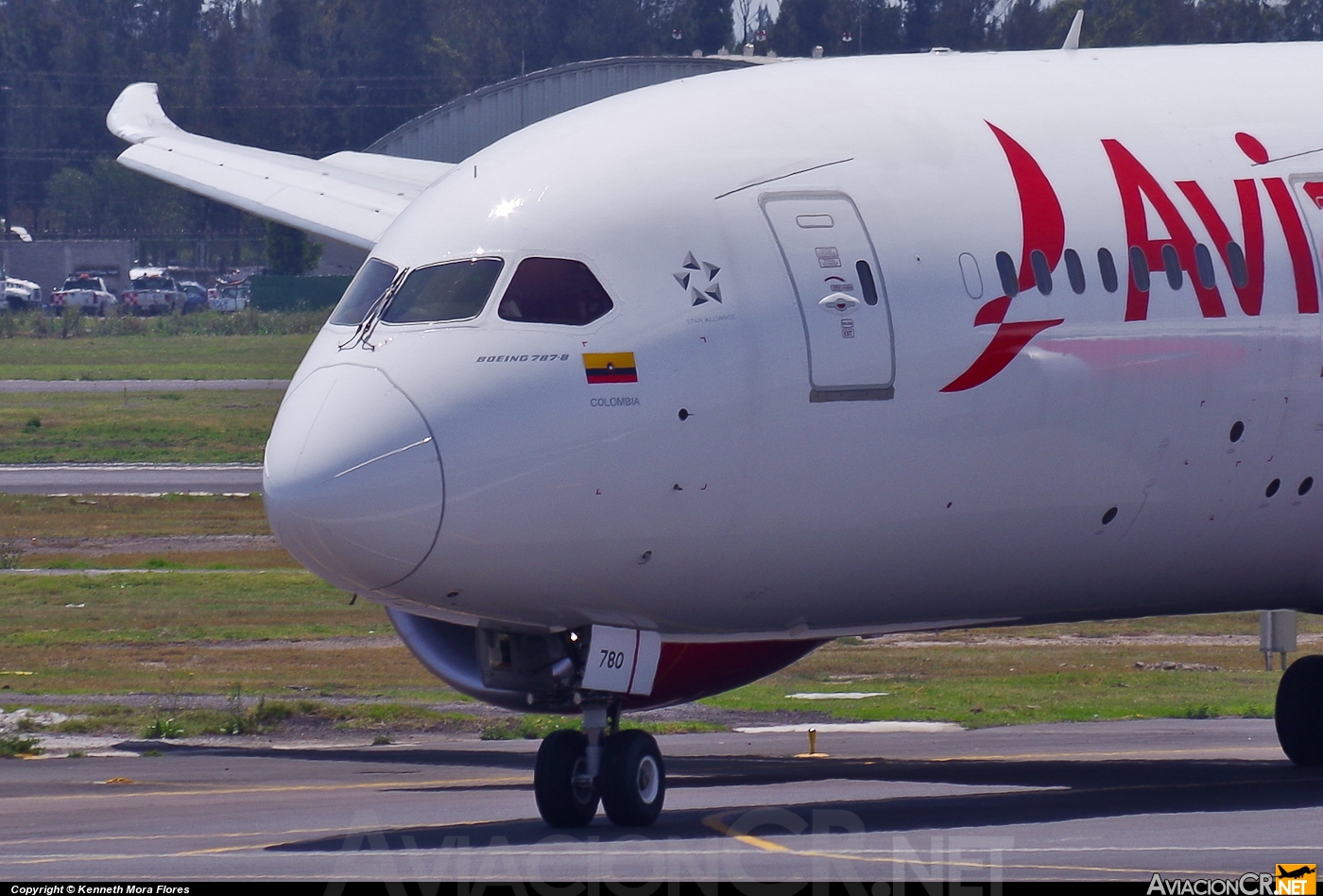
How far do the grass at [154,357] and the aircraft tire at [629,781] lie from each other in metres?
69.0

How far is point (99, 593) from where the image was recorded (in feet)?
111

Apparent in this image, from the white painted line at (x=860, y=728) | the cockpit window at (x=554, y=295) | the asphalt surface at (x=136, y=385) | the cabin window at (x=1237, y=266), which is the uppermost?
the cockpit window at (x=554, y=295)

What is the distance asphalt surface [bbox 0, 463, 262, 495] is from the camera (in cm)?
4784

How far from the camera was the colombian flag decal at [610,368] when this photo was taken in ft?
45.4

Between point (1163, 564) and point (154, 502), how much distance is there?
106 feet

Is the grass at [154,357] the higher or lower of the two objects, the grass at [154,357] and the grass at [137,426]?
the lower

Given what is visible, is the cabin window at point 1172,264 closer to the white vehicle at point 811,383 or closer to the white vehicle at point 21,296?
the white vehicle at point 811,383

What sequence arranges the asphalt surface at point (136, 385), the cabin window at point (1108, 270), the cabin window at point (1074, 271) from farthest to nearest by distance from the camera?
the asphalt surface at point (136, 385)
the cabin window at point (1108, 270)
the cabin window at point (1074, 271)

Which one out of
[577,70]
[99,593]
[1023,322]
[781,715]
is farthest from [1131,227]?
[577,70]

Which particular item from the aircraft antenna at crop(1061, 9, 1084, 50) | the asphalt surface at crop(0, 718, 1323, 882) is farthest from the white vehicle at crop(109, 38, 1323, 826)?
the asphalt surface at crop(0, 718, 1323, 882)

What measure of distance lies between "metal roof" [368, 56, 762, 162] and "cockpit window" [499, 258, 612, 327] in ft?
123

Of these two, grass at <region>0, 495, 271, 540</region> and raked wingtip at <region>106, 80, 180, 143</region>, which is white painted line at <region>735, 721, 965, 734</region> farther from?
grass at <region>0, 495, 271, 540</region>

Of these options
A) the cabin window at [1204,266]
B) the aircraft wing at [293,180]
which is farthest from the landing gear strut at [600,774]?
the aircraft wing at [293,180]

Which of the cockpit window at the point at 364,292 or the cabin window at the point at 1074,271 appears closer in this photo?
the cockpit window at the point at 364,292
